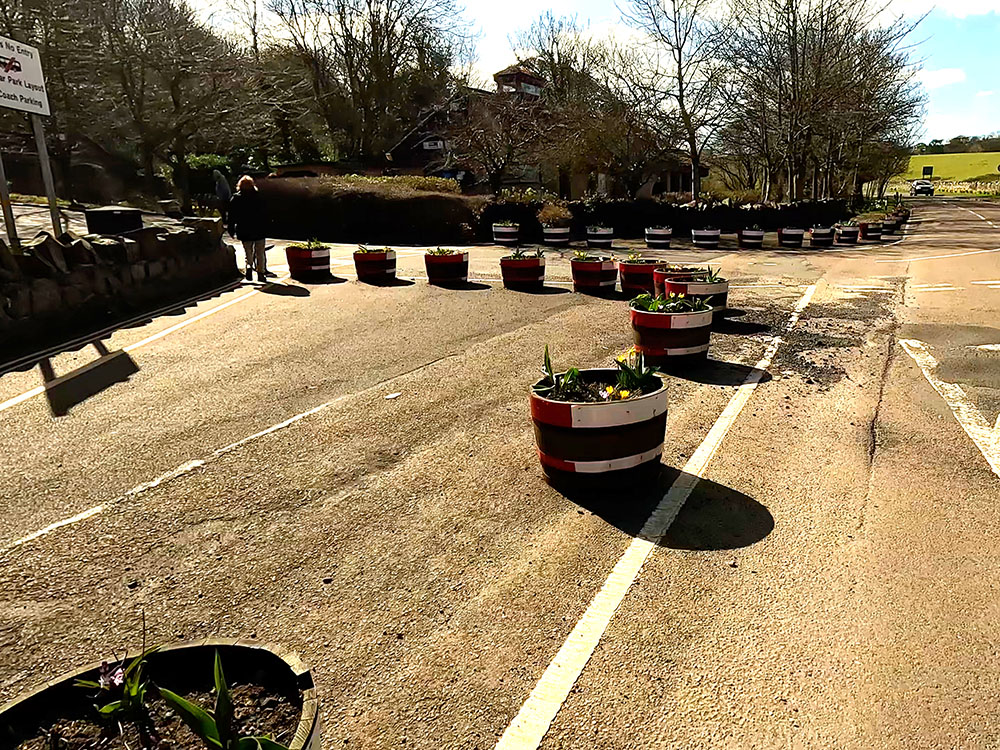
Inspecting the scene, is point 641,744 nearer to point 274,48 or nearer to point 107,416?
point 107,416

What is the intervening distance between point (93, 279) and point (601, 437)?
856 centimetres

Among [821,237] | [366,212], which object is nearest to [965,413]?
[821,237]

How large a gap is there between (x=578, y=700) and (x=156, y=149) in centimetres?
3470

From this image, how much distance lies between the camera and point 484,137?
35281 mm

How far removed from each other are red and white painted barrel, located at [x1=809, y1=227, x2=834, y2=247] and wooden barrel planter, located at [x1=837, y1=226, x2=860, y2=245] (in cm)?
118

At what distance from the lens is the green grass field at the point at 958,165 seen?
9956 cm

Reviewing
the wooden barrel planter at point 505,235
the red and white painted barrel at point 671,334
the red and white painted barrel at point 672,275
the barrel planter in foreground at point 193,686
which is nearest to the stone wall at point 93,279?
the red and white painted barrel at point 671,334

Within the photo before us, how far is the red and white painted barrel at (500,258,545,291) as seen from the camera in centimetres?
1321

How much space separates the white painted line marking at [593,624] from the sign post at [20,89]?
28.7 ft

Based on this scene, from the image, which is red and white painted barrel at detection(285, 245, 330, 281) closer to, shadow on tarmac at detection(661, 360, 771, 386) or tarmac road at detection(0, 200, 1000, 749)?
tarmac road at detection(0, 200, 1000, 749)

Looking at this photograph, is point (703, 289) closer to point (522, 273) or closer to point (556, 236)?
point (522, 273)

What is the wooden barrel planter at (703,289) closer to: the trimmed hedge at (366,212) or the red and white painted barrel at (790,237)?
the red and white painted barrel at (790,237)

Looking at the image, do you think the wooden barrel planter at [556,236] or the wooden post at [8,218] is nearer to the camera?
the wooden post at [8,218]

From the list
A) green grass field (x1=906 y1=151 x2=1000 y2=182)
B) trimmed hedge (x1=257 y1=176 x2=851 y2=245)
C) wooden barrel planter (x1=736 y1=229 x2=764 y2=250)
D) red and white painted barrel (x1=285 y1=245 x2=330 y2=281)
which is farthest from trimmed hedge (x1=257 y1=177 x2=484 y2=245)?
green grass field (x1=906 y1=151 x2=1000 y2=182)
